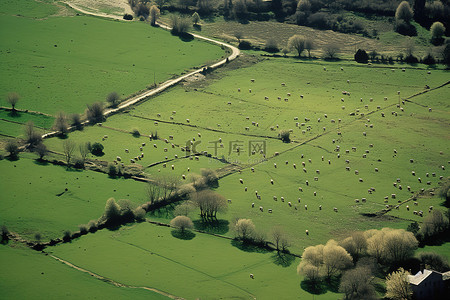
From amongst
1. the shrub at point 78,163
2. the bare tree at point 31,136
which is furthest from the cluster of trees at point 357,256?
the bare tree at point 31,136

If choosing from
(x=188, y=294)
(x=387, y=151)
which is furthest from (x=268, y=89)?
(x=188, y=294)

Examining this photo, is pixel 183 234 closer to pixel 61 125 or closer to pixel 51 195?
pixel 51 195

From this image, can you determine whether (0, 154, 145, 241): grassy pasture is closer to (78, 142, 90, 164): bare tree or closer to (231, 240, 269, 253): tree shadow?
(78, 142, 90, 164): bare tree

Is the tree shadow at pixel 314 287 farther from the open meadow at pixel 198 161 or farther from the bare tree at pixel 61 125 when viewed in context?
the bare tree at pixel 61 125

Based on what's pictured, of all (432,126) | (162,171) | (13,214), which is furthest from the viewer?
(432,126)

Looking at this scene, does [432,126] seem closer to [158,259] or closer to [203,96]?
[203,96]
